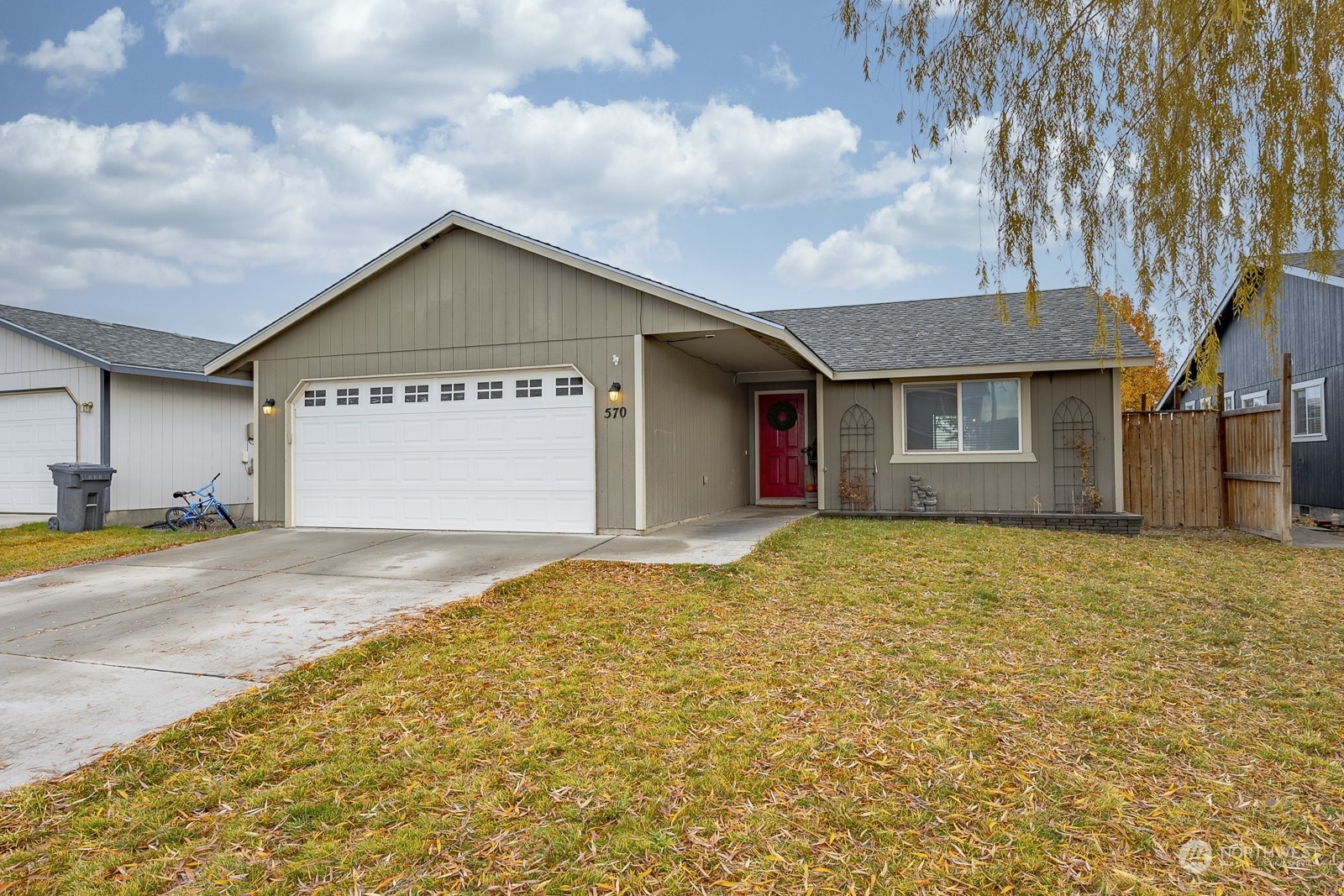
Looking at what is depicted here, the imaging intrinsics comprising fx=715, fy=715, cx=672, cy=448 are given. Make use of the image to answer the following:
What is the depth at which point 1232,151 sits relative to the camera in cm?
383

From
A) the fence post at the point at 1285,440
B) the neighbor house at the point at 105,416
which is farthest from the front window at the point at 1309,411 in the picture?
the neighbor house at the point at 105,416

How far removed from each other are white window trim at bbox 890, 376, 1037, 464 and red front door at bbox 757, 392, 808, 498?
2475 mm

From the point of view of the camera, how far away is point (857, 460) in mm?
11445

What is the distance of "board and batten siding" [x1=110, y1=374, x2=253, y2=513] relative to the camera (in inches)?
476

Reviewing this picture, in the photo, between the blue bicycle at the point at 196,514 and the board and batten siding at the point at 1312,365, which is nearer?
the blue bicycle at the point at 196,514

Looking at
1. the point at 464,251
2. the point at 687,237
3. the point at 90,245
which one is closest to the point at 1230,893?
the point at 464,251

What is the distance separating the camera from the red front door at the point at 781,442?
44.6ft

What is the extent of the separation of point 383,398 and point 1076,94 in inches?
345

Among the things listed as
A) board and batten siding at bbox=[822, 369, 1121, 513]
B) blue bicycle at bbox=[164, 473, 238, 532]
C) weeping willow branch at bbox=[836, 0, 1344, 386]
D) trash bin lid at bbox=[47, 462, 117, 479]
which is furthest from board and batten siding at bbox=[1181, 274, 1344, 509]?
trash bin lid at bbox=[47, 462, 117, 479]

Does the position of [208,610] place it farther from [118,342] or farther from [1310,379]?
[1310,379]

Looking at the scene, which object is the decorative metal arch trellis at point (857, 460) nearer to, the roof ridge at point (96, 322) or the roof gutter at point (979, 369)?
the roof gutter at point (979, 369)

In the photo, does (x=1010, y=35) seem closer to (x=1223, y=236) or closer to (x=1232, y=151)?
(x=1232, y=151)

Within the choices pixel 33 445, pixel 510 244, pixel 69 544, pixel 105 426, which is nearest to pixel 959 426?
pixel 510 244

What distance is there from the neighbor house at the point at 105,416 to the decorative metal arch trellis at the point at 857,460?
9417 mm
